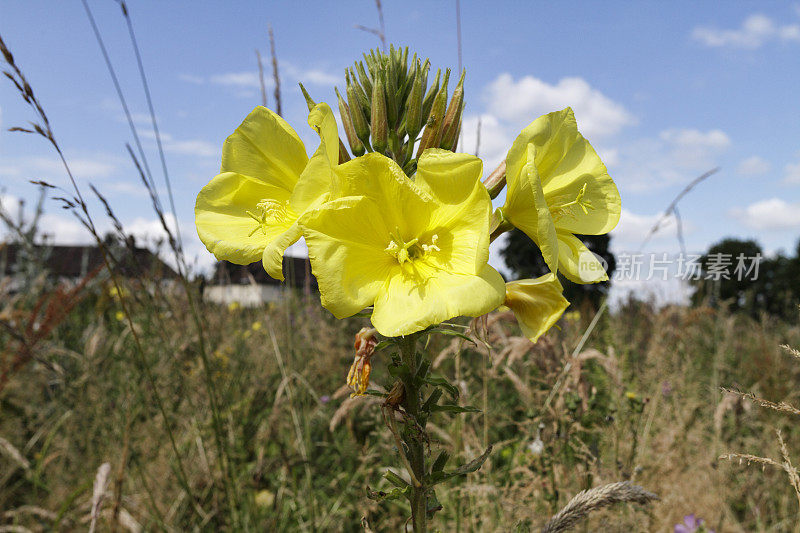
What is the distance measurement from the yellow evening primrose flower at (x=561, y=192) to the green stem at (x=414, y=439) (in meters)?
0.36

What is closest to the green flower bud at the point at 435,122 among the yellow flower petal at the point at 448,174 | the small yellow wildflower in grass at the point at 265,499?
the yellow flower petal at the point at 448,174

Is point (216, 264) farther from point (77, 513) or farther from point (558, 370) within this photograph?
point (558, 370)

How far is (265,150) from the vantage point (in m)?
1.25

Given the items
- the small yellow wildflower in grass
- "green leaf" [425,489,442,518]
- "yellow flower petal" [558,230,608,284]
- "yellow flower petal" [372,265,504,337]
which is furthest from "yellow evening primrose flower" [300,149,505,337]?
the small yellow wildflower in grass

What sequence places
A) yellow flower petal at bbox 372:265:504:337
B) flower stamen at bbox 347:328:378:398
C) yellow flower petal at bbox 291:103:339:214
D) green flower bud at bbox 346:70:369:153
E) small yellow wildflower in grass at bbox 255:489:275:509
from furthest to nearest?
small yellow wildflower in grass at bbox 255:489:275:509
green flower bud at bbox 346:70:369:153
flower stamen at bbox 347:328:378:398
yellow flower petal at bbox 291:103:339:214
yellow flower petal at bbox 372:265:504:337

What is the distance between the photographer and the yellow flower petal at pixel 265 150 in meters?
1.23

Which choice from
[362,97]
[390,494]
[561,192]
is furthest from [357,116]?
[390,494]

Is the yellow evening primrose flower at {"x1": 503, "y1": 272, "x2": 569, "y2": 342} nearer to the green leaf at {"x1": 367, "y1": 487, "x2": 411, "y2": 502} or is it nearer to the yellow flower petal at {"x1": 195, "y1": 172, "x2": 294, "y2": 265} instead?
the green leaf at {"x1": 367, "y1": 487, "x2": 411, "y2": 502}

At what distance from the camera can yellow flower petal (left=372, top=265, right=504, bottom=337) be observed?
922 millimetres

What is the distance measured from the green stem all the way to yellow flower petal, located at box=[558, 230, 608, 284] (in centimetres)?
38

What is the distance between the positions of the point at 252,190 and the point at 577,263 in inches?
33.3

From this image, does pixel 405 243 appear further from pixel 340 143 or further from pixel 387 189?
pixel 340 143

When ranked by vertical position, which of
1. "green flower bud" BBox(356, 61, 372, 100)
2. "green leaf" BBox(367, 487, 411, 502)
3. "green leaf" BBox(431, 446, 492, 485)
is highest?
"green flower bud" BBox(356, 61, 372, 100)

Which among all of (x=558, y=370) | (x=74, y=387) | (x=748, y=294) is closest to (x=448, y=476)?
(x=558, y=370)
